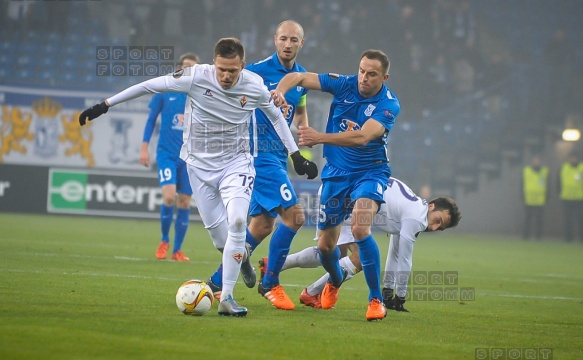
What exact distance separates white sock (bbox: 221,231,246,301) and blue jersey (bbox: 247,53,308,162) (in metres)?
1.32

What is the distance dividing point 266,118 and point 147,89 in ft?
5.57

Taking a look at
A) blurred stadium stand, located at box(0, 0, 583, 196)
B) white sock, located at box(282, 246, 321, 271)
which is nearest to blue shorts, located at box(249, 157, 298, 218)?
white sock, located at box(282, 246, 321, 271)

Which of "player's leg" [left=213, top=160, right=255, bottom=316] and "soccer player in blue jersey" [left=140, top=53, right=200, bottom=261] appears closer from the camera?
"player's leg" [left=213, top=160, right=255, bottom=316]

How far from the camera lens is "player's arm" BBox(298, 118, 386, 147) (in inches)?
287

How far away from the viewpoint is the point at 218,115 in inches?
295

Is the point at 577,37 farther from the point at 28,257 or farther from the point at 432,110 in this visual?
the point at 28,257

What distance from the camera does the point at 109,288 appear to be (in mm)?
8258

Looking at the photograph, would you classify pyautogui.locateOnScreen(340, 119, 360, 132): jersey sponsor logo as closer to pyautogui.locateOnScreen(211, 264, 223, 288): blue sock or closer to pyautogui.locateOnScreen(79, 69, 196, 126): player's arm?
pyautogui.locateOnScreen(79, 69, 196, 126): player's arm

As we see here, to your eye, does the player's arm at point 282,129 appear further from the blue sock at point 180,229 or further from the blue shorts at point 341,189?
the blue sock at point 180,229

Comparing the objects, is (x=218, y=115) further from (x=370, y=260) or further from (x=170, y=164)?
(x=170, y=164)

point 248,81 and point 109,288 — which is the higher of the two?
point 248,81

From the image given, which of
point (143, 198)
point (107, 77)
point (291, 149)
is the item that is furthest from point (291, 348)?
point (107, 77)

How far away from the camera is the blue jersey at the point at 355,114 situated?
7.85m

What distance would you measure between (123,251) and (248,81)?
5880 mm
